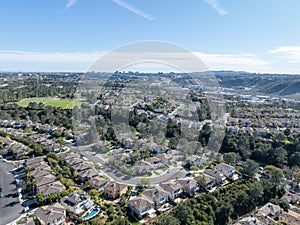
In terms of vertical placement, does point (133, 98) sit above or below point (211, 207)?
above

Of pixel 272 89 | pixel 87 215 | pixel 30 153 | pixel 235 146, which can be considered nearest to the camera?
pixel 87 215

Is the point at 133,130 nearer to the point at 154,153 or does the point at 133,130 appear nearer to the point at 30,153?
the point at 154,153

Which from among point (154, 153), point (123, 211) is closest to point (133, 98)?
point (154, 153)

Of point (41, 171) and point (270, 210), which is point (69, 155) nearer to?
point (41, 171)

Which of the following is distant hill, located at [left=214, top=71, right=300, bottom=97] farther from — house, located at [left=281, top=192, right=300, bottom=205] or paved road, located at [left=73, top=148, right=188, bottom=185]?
paved road, located at [left=73, top=148, right=188, bottom=185]

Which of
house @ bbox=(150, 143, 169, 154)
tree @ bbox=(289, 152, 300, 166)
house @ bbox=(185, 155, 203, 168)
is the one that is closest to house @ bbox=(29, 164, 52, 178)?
house @ bbox=(150, 143, 169, 154)

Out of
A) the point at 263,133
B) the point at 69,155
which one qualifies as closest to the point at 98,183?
the point at 69,155

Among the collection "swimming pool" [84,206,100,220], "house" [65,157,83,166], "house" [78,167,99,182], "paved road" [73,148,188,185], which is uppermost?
"house" [65,157,83,166]
